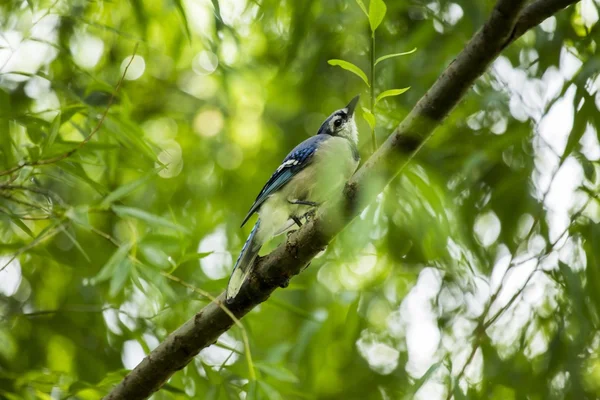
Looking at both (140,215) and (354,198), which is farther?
(140,215)

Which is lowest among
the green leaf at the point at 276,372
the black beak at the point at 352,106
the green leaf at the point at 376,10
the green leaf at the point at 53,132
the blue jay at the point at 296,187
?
the green leaf at the point at 276,372

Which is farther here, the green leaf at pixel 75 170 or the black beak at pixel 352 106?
the black beak at pixel 352 106

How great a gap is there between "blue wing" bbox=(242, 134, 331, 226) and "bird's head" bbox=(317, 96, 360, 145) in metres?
0.29

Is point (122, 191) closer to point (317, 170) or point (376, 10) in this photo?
point (317, 170)

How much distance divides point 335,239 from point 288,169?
1.68 feet

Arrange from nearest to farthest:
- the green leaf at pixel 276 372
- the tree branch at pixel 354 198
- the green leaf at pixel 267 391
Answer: the tree branch at pixel 354 198 < the green leaf at pixel 267 391 < the green leaf at pixel 276 372

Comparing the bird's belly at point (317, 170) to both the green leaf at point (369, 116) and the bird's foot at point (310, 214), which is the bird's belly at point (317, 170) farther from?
the green leaf at point (369, 116)

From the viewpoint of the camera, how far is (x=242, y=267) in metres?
2.22

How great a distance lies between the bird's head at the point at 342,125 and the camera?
3.25 m

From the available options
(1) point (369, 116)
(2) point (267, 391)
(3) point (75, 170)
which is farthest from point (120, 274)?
(1) point (369, 116)

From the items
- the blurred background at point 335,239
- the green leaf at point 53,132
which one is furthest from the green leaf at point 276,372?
the green leaf at point 53,132

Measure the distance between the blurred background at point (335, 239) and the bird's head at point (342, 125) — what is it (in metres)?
0.14

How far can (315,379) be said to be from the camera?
2.92 meters

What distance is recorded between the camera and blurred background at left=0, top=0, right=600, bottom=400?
220 centimetres
